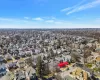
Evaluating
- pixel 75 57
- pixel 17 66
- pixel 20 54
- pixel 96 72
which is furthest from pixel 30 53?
pixel 96 72

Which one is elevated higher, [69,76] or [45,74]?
[69,76]

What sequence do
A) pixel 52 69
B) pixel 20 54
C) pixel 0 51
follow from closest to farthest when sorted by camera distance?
pixel 52 69
pixel 20 54
pixel 0 51

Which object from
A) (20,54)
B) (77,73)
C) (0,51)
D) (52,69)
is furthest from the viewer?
(0,51)

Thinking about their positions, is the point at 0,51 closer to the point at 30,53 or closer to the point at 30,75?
the point at 30,53

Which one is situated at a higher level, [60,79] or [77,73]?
[77,73]

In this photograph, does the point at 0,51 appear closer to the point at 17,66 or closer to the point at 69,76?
the point at 17,66

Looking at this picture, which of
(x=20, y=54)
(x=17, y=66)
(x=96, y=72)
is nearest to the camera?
(x=96, y=72)

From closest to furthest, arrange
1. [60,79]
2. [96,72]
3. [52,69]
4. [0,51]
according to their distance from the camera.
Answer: [60,79], [96,72], [52,69], [0,51]

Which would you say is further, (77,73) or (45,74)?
(45,74)

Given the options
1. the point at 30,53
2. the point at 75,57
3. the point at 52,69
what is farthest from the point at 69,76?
the point at 30,53
